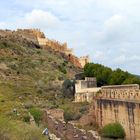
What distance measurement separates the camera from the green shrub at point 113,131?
33.4 m

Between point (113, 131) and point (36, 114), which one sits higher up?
point (36, 114)

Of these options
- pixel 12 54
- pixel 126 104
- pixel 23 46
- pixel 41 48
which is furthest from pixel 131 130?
pixel 41 48

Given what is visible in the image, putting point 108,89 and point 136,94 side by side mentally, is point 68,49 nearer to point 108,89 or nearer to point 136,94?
point 108,89

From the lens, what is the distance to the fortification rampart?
20.9 meters

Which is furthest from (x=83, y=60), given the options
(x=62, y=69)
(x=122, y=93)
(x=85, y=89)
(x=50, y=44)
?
(x=122, y=93)

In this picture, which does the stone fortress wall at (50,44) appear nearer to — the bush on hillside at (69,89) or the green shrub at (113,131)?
the bush on hillside at (69,89)

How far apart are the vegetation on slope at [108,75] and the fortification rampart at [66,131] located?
15125 mm

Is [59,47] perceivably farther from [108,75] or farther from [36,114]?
[36,114]

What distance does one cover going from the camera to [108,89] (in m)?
39.5

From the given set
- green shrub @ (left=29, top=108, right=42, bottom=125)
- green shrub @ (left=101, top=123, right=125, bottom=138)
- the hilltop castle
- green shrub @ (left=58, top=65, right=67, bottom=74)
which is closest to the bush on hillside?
green shrub @ (left=101, top=123, right=125, bottom=138)

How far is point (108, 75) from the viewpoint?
162 feet

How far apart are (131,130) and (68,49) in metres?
55.9

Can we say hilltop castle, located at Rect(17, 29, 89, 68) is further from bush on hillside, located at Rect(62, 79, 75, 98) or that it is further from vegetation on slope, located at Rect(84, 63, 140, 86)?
bush on hillside, located at Rect(62, 79, 75, 98)

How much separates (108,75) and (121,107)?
15514mm
